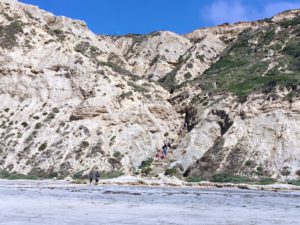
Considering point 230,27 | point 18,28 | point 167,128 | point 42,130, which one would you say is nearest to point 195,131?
point 167,128

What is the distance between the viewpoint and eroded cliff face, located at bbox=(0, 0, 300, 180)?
5162 centimetres

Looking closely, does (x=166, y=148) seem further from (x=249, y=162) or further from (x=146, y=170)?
(x=249, y=162)

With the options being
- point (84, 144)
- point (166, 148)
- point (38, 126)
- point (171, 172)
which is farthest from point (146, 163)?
point (38, 126)

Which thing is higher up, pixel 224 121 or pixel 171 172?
pixel 224 121

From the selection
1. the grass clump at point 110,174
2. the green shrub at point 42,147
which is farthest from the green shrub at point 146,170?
the green shrub at point 42,147

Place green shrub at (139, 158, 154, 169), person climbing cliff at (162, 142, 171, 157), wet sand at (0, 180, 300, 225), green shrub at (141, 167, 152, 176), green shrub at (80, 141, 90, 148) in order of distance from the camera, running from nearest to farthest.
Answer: wet sand at (0, 180, 300, 225) → green shrub at (141, 167, 152, 176) → green shrub at (139, 158, 154, 169) → green shrub at (80, 141, 90, 148) → person climbing cliff at (162, 142, 171, 157)

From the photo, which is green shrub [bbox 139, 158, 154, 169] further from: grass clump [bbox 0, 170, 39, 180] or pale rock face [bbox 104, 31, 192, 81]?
pale rock face [bbox 104, 31, 192, 81]

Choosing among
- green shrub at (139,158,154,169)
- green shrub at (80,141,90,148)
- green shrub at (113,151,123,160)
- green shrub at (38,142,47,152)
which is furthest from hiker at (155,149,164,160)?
green shrub at (38,142,47,152)

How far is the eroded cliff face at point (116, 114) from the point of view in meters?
51.6

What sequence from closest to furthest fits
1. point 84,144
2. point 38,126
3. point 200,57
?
point 84,144, point 38,126, point 200,57

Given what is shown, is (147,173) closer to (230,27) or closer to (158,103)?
(158,103)

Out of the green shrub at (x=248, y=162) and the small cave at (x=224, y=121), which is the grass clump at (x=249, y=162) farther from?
the small cave at (x=224, y=121)

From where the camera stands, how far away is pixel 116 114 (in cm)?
6097

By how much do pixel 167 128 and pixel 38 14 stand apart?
110 feet
